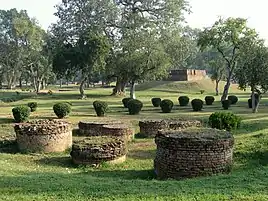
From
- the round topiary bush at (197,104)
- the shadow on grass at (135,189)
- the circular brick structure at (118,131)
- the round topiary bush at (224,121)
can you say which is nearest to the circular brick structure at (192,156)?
→ the shadow on grass at (135,189)

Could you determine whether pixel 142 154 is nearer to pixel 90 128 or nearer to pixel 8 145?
pixel 90 128

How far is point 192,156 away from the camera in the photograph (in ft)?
31.7

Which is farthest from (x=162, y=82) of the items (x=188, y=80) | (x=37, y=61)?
(x=37, y=61)

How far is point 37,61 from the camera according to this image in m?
60.6

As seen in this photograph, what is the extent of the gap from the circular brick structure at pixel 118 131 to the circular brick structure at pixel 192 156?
20.4 ft

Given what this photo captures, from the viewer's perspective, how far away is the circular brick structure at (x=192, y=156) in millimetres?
9617

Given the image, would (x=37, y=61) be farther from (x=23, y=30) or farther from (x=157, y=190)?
(x=157, y=190)

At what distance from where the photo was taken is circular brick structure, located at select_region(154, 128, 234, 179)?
31.6ft

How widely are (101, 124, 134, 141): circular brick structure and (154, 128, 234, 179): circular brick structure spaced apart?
20.4ft

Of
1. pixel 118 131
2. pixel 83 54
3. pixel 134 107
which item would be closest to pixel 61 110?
pixel 134 107

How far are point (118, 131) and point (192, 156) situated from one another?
703 cm

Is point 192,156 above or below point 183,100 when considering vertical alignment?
below

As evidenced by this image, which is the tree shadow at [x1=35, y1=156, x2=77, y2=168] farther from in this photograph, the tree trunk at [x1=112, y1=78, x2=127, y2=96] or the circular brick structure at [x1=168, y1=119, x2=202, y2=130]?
the tree trunk at [x1=112, y1=78, x2=127, y2=96]

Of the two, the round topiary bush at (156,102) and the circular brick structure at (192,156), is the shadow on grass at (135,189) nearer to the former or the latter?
the circular brick structure at (192,156)
